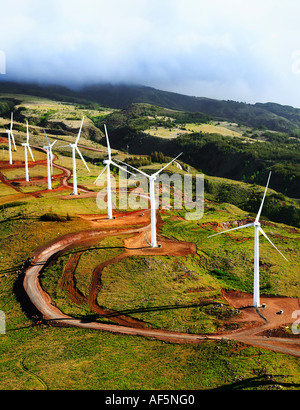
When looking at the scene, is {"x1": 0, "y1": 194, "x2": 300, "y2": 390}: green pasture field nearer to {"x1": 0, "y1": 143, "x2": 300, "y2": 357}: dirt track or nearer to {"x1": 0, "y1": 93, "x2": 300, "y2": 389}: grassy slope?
{"x1": 0, "y1": 93, "x2": 300, "y2": 389}: grassy slope

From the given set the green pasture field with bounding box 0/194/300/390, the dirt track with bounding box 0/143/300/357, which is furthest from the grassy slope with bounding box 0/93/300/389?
the dirt track with bounding box 0/143/300/357

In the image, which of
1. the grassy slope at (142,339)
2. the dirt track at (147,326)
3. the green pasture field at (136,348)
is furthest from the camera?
the dirt track at (147,326)

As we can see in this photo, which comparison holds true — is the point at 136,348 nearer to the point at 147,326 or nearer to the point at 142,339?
the point at 142,339

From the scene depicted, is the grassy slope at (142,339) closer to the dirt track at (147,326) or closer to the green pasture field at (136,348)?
the green pasture field at (136,348)

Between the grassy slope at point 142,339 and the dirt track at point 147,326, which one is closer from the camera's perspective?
the grassy slope at point 142,339

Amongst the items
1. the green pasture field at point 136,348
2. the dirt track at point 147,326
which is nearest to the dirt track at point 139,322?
the dirt track at point 147,326

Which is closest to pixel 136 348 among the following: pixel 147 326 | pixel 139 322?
pixel 147 326
